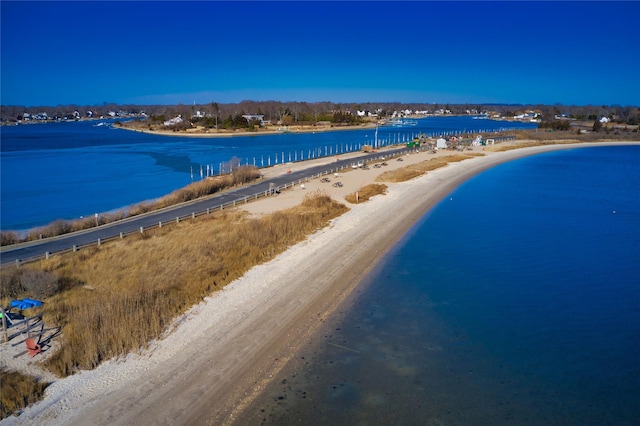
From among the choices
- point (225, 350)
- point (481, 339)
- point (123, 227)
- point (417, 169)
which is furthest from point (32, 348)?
point (417, 169)

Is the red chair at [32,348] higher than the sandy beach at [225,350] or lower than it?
higher

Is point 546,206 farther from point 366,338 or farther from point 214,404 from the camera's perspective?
point 214,404

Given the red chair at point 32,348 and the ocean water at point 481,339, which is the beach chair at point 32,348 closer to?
the red chair at point 32,348

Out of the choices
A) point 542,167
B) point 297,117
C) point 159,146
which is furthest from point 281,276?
point 297,117

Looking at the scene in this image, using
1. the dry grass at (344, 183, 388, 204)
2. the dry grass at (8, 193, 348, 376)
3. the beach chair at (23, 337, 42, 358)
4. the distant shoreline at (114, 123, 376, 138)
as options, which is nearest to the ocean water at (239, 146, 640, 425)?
the dry grass at (8, 193, 348, 376)

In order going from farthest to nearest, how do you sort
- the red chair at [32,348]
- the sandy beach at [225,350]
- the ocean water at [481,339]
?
the red chair at [32,348], the ocean water at [481,339], the sandy beach at [225,350]

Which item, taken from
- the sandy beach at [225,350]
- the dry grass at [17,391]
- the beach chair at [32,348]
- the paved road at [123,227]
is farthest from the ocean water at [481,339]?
the paved road at [123,227]
